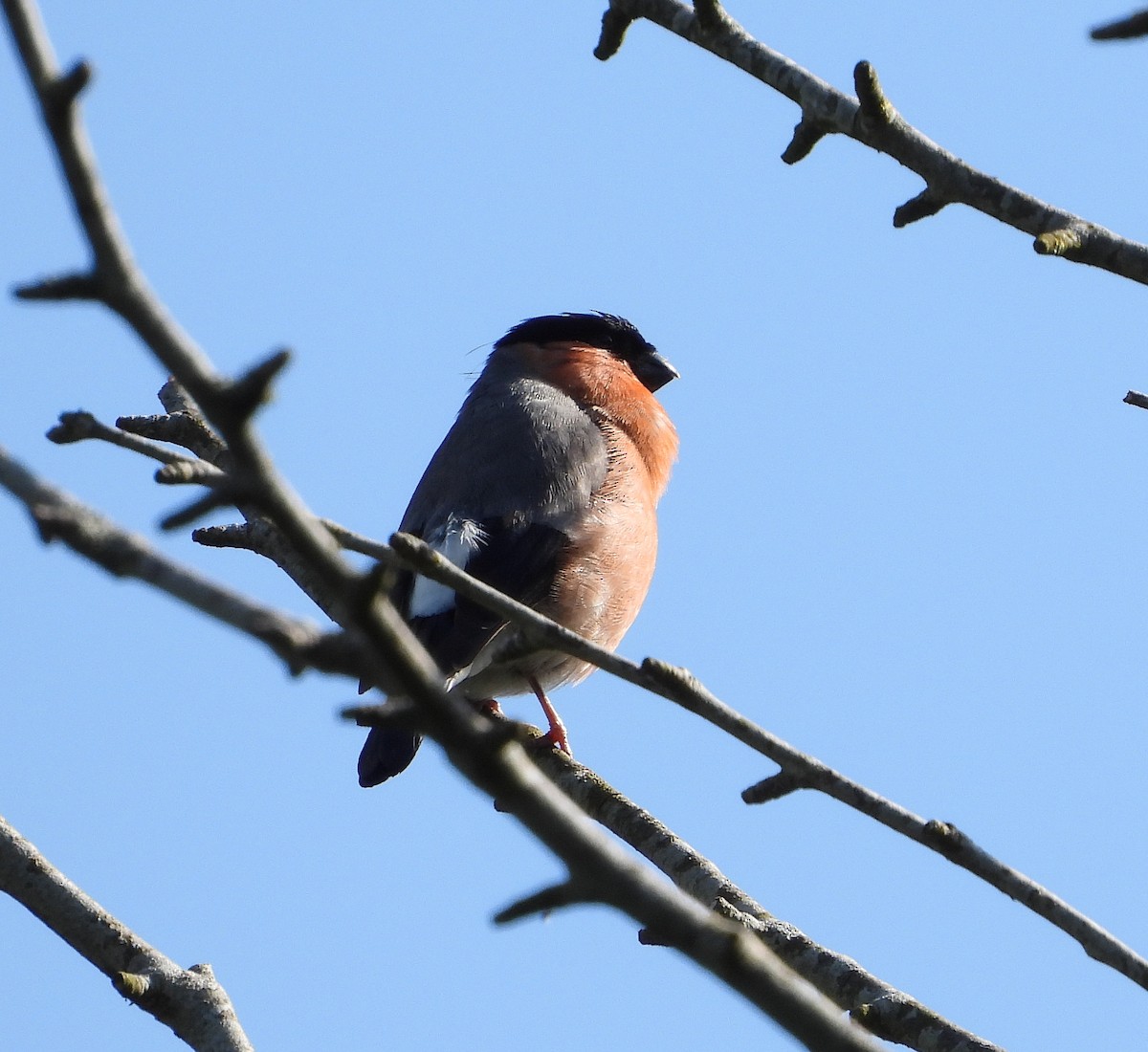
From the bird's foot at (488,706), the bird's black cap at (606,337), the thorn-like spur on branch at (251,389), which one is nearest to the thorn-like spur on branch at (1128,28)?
the thorn-like spur on branch at (251,389)

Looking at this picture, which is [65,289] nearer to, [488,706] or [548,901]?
[548,901]


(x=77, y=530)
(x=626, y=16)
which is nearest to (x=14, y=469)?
(x=77, y=530)

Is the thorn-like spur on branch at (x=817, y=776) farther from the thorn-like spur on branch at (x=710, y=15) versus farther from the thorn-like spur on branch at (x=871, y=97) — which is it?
the thorn-like spur on branch at (x=710, y=15)

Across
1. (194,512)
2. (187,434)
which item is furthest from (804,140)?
(187,434)

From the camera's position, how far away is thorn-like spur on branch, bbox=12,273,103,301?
1.25 m

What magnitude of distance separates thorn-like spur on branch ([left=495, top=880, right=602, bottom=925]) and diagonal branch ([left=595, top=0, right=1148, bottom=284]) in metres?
1.80

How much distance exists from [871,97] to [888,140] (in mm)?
126

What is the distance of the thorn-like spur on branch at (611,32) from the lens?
349 centimetres

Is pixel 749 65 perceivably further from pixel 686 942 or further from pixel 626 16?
pixel 686 942

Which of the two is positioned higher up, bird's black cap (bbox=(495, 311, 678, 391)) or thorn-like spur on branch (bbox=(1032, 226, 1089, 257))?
bird's black cap (bbox=(495, 311, 678, 391))

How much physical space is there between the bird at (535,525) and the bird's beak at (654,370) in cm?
63

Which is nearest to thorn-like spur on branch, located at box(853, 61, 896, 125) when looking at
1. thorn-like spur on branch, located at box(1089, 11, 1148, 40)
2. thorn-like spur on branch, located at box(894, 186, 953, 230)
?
thorn-like spur on branch, located at box(894, 186, 953, 230)

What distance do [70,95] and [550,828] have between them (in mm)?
732

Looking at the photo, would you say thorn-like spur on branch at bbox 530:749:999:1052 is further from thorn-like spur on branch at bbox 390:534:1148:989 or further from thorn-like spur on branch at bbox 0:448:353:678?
thorn-like spur on branch at bbox 0:448:353:678
